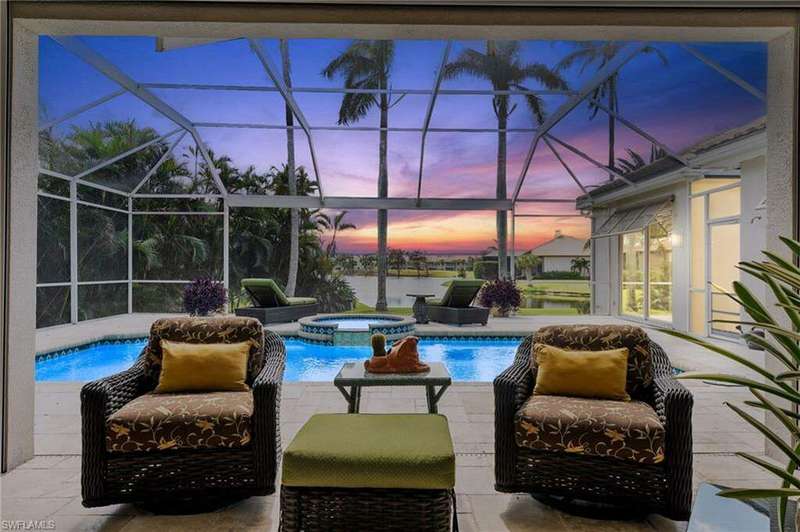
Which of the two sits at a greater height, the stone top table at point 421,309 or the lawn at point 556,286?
the lawn at point 556,286

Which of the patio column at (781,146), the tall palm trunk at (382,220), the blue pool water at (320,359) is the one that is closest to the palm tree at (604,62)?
the patio column at (781,146)

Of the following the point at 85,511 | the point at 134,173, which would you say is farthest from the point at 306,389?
the point at 134,173

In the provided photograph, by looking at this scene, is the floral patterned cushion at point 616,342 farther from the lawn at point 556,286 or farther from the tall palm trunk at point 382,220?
the lawn at point 556,286

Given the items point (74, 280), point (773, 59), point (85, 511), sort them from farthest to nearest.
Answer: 1. point (74, 280)
2. point (773, 59)
3. point (85, 511)

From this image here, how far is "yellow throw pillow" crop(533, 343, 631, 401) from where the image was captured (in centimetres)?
284

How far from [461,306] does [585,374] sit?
7.38m

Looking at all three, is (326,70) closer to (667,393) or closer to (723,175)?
(723,175)

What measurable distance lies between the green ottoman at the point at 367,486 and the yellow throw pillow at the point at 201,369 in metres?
1.02

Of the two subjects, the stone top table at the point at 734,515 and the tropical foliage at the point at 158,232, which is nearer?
the stone top table at the point at 734,515

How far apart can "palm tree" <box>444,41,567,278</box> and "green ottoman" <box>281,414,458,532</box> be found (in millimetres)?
8394

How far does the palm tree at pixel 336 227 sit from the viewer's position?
44.4 ft

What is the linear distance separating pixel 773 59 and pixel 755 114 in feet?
18.2

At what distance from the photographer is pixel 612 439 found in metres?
2.46

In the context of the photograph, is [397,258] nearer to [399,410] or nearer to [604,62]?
[604,62]
